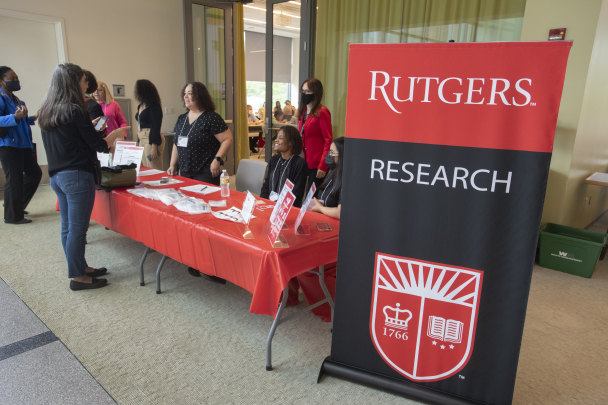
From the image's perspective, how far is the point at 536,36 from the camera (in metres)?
3.22

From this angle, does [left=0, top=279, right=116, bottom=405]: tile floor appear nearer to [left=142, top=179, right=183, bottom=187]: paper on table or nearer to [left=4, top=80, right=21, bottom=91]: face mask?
[left=142, top=179, right=183, bottom=187]: paper on table

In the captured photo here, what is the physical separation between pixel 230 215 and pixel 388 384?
48.4 inches

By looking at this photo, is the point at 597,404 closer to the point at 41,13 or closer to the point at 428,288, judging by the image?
the point at 428,288

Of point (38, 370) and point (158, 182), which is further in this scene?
point (158, 182)

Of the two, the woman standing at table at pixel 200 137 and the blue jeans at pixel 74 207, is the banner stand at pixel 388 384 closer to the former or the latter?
the blue jeans at pixel 74 207

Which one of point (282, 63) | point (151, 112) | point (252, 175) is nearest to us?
point (252, 175)

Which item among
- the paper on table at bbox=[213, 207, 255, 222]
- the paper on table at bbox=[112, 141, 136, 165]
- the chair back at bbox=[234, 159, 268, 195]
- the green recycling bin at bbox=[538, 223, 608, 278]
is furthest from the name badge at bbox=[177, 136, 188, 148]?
the green recycling bin at bbox=[538, 223, 608, 278]

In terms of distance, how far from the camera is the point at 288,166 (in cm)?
294

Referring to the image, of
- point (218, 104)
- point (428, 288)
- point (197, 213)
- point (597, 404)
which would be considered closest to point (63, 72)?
→ point (197, 213)

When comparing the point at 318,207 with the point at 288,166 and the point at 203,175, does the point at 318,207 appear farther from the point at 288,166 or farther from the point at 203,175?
the point at 203,175

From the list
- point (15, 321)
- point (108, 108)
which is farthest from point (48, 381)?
point (108, 108)

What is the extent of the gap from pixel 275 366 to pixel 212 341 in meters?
0.41

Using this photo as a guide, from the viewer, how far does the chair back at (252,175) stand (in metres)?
3.41

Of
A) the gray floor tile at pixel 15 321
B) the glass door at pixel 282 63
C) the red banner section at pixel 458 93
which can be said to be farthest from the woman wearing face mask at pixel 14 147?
the red banner section at pixel 458 93
